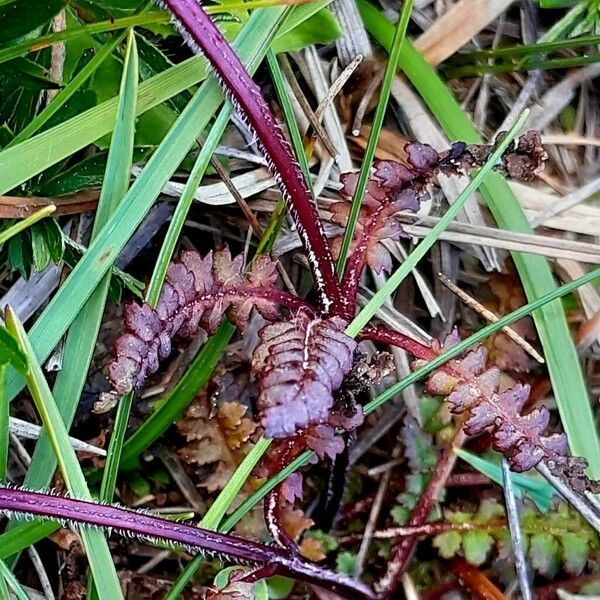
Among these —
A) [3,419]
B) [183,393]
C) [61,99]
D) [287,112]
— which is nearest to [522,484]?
[183,393]

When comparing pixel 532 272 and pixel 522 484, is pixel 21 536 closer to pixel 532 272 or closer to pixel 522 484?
pixel 522 484

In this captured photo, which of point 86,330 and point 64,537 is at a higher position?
point 86,330

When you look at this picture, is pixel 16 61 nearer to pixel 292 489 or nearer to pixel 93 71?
pixel 93 71

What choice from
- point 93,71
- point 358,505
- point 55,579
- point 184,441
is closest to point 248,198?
point 93,71

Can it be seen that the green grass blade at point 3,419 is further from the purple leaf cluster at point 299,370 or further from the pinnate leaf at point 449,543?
the pinnate leaf at point 449,543

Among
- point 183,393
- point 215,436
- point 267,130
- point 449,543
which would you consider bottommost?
point 449,543

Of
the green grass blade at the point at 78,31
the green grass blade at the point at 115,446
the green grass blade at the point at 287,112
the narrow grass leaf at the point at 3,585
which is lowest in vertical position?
the narrow grass leaf at the point at 3,585

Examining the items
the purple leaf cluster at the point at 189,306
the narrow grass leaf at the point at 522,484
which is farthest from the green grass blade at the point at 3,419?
the narrow grass leaf at the point at 522,484

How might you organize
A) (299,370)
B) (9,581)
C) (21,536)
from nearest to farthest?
(299,370), (9,581), (21,536)
